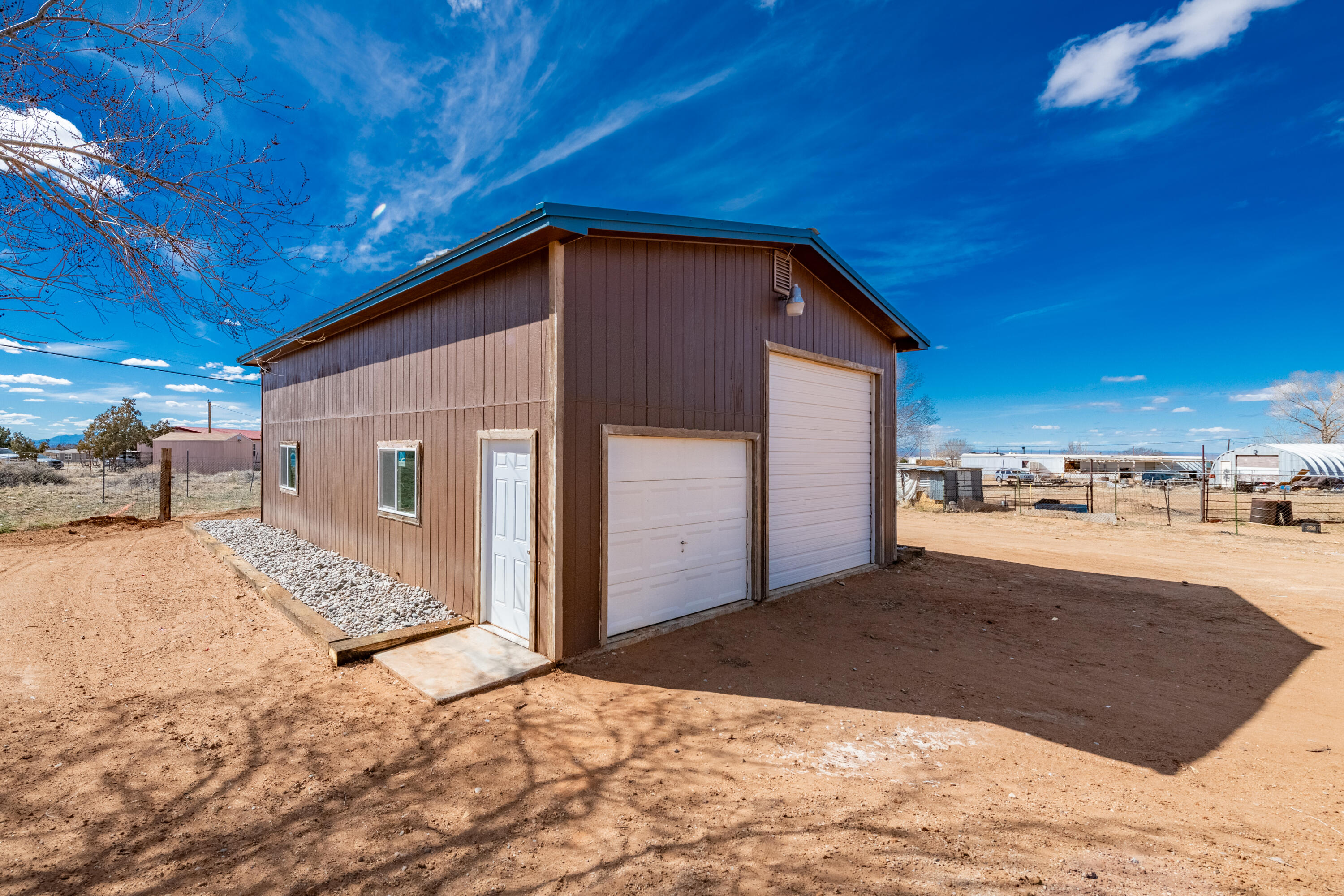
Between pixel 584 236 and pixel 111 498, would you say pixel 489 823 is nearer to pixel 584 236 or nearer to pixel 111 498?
pixel 584 236

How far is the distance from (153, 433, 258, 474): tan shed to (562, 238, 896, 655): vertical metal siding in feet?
139

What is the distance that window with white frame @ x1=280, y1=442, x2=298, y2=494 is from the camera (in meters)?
11.5

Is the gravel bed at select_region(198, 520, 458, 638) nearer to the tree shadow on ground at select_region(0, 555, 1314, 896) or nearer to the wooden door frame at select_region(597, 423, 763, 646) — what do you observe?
the tree shadow on ground at select_region(0, 555, 1314, 896)

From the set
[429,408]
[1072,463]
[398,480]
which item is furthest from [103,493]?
[1072,463]

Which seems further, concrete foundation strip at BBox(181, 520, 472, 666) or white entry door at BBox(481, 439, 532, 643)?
white entry door at BBox(481, 439, 532, 643)

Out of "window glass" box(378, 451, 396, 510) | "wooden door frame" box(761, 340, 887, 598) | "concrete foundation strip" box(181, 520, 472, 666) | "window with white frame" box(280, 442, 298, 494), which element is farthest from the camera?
"window with white frame" box(280, 442, 298, 494)

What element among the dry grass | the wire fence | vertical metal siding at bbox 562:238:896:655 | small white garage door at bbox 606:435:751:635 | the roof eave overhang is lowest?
the wire fence

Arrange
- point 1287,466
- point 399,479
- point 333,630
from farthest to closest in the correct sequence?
point 1287,466, point 399,479, point 333,630

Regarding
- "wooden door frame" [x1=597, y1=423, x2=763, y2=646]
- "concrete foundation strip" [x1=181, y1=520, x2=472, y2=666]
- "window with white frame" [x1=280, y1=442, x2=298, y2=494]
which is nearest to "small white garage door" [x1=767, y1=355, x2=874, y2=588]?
"wooden door frame" [x1=597, y1=423, x2=763, y2=646]

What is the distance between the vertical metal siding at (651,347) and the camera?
5.38 meters

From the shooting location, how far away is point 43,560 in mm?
9406

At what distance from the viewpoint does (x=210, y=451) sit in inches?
1607

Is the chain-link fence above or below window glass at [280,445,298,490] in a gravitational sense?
below

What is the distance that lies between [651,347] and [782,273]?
2451 millimetres
